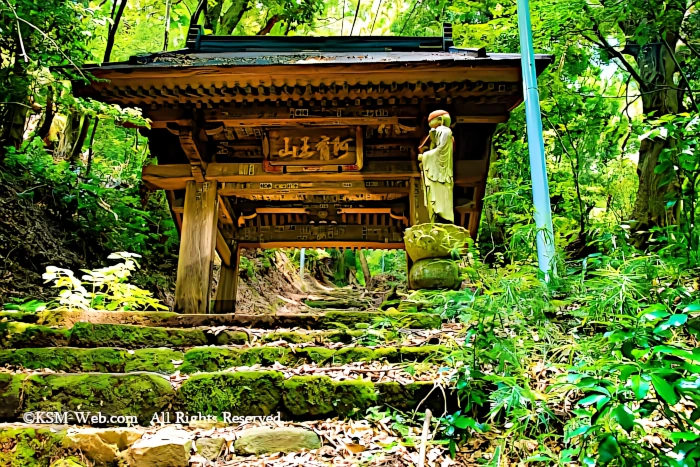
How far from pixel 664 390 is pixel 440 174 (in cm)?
371

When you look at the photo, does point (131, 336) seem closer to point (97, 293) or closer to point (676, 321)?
point (97, 293)

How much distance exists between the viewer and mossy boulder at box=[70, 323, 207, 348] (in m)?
3.29

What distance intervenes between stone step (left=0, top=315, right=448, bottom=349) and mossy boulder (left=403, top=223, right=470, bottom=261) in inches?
48.5

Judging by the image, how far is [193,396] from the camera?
99.6 inches

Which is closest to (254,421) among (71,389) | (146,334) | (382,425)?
(382,425)

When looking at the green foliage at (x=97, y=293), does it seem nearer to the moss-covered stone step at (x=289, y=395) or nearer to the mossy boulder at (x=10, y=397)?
the mossy boulder at (x=10, y=397)

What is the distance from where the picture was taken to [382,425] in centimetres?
229

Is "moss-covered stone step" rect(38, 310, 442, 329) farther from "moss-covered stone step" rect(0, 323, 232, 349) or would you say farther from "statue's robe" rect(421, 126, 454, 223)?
→ "statue's robe" rect(421, 126, 454, 223)

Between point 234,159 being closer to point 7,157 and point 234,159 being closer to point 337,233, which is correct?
point 337,233

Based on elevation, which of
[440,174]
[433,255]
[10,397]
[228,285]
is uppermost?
[440,174]

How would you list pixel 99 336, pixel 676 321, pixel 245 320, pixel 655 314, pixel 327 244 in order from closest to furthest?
1. pixel 676 321
2. pixel 655 314
3. pixel 99 336
4. pixel 245 320
5. pixel 327 244

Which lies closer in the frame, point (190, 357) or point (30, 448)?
point (30, 448)

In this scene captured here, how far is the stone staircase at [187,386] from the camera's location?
6.97 ft

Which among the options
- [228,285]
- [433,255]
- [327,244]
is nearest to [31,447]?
[433,255]
